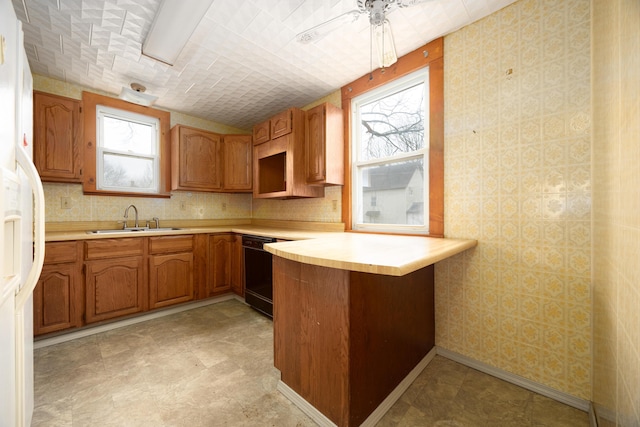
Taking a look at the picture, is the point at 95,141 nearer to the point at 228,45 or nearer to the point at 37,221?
the point at 228,45

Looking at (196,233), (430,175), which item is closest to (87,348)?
(196,233)

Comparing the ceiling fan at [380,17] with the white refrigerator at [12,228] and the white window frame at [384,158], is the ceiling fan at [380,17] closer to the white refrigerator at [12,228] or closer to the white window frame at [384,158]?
the white window frame at [384,158]

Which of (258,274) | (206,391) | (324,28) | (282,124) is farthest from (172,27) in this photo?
(206,391)

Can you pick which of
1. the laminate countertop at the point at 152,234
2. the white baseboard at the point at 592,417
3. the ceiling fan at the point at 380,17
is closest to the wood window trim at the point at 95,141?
the laminate countertop at the point at 152,234

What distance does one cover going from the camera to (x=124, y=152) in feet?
9.76

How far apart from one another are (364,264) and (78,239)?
8.52ft

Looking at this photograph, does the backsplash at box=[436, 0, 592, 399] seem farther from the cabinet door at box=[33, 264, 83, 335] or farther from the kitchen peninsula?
the cabinet door at box=[33, 264, 83, 335]

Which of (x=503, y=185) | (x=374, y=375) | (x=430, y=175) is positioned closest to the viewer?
(x=374, y=375)

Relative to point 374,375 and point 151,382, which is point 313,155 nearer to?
point 374,375

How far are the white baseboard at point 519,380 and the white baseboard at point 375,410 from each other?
0.37m

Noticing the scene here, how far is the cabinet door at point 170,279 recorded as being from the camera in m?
2.63

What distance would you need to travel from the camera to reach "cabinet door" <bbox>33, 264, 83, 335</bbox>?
2.05m

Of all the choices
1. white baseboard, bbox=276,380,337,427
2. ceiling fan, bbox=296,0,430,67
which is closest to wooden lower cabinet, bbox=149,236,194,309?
white baseboard, bbox=276,380,337,427

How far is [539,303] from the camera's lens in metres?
1.56
